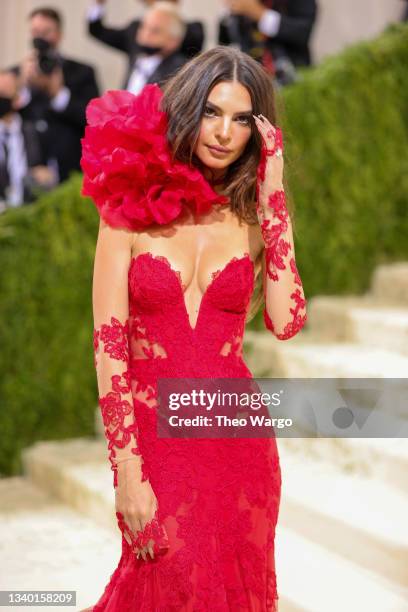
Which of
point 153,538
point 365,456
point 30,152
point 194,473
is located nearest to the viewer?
point 153,538

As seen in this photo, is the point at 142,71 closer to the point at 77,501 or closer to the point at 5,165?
the point at 5,165

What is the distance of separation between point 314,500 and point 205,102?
83.0 inches

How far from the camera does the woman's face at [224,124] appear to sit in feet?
8.36

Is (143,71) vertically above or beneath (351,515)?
above

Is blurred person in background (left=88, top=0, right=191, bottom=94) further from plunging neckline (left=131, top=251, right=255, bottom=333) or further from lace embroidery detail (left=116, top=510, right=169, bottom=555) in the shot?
lace embroidery detail (left=116, top=510, right=169, bottom=555)

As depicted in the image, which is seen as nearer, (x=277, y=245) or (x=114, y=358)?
(x=114, y=358)

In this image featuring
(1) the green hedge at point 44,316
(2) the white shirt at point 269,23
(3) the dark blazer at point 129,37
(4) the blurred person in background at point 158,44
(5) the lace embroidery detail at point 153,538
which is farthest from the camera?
(3) the dark blazer at point 129,37

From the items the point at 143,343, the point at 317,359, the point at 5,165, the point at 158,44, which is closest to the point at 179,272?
the point at 143,343

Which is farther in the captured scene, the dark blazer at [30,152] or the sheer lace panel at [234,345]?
the dark blazer at [30,152]

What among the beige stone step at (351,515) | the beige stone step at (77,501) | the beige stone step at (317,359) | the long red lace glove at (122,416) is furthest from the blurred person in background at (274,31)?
the long red lace glove at (122,416)

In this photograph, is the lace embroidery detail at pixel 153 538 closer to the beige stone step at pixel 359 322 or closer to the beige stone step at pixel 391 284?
the beige stone step at pixel 359 322

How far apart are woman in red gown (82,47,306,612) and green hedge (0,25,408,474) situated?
8.22 ft

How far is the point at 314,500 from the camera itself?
420 cm

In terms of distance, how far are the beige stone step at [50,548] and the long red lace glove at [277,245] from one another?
5.78 feet
